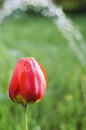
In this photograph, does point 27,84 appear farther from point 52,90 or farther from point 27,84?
point 52,90

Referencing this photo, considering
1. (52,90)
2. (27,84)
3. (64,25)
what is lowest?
(27,84)

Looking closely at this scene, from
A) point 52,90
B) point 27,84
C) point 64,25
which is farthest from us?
point 64,25

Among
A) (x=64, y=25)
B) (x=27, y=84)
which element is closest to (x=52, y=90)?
(x=27, y=84)

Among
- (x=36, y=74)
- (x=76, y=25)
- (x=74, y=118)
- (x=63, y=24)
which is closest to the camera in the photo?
(x=36, y=74)

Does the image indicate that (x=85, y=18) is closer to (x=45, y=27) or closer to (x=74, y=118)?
(x=45, y=27)

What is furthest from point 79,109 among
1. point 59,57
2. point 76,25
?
point 76,25

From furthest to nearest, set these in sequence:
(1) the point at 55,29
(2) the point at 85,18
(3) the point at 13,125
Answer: (2) the point at 85,18 < (1) the point at 55,29 < (3) the point at 13,125

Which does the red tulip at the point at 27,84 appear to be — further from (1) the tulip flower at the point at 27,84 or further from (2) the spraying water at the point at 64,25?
(2) the spraying water at the point at 64,25

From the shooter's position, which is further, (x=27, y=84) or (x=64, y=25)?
(x=64, y=25)

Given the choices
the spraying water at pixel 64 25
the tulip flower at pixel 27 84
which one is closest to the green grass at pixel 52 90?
the spraying water at pixel 64 25
